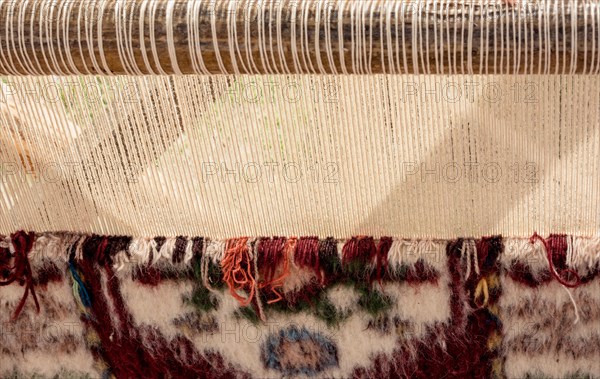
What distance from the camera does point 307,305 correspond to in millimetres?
1024

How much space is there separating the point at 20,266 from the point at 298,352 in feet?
1.19

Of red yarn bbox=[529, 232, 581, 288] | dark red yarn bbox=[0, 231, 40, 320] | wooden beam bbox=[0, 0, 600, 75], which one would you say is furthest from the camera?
dark red yarn bbox=[0, 231, 40, 320]

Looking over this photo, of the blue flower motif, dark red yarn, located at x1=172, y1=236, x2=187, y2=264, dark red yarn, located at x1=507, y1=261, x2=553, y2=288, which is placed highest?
dark red yarn, located at x1=172, y1=236, x2=187, y2=264

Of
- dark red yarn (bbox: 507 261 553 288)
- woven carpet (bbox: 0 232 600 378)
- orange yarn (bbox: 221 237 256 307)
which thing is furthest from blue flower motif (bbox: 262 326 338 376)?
dark red yarn (bbox: 507 261 553 288)

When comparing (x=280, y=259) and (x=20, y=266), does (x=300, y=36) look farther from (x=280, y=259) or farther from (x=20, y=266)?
(x=20, y=266)

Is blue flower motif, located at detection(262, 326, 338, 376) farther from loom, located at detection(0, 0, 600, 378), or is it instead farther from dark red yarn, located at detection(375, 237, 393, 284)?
dark red yarn, located at detection(375, 237, 393, 284)

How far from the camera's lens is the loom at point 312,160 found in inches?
30.0

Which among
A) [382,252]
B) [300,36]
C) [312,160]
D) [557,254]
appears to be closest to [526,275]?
[557,254]

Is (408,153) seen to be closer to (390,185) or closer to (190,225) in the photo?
(390,185)

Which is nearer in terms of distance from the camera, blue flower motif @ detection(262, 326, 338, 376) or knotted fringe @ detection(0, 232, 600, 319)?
knotted fringe @ detection(0, 232, 600, 319)

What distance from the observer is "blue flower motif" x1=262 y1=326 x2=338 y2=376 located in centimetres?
106

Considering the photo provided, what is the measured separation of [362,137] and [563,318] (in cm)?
33

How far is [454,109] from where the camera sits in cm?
87

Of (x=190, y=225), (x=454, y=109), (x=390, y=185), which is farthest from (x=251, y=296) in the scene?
(x=454, y=109)
